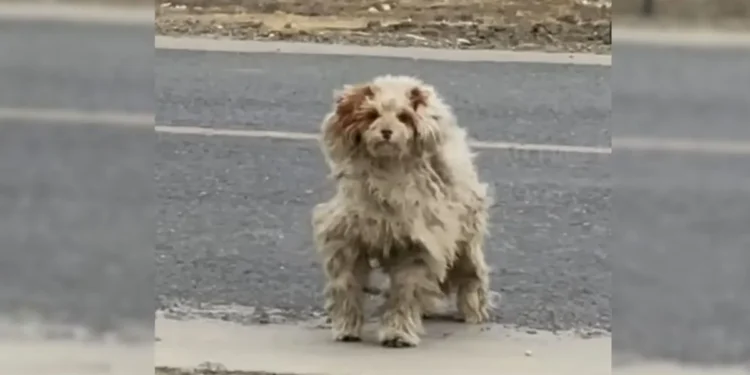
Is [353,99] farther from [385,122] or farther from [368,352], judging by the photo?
[368,352]

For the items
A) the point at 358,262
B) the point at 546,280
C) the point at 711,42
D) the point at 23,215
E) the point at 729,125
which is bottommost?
the point at 546,280

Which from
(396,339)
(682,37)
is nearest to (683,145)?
(682,37)

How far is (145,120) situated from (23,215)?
0.96 meters

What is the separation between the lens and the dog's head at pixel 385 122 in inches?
144

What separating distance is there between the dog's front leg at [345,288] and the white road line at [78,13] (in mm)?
1244

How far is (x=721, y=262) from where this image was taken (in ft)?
10.0

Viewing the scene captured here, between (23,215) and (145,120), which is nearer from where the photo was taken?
(145,120)

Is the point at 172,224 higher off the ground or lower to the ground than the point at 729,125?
lower

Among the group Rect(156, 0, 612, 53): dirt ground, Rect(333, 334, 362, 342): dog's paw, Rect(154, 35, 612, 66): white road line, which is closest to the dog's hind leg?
Rect(333, 334, 362, 342): dog's paw

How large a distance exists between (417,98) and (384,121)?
0.45 feet

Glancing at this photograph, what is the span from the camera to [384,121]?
12.0 ft

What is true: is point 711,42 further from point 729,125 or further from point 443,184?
point 443,184

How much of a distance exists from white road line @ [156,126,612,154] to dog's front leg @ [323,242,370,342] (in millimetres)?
2282

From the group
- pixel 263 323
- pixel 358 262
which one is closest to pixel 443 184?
pixel 358 262
